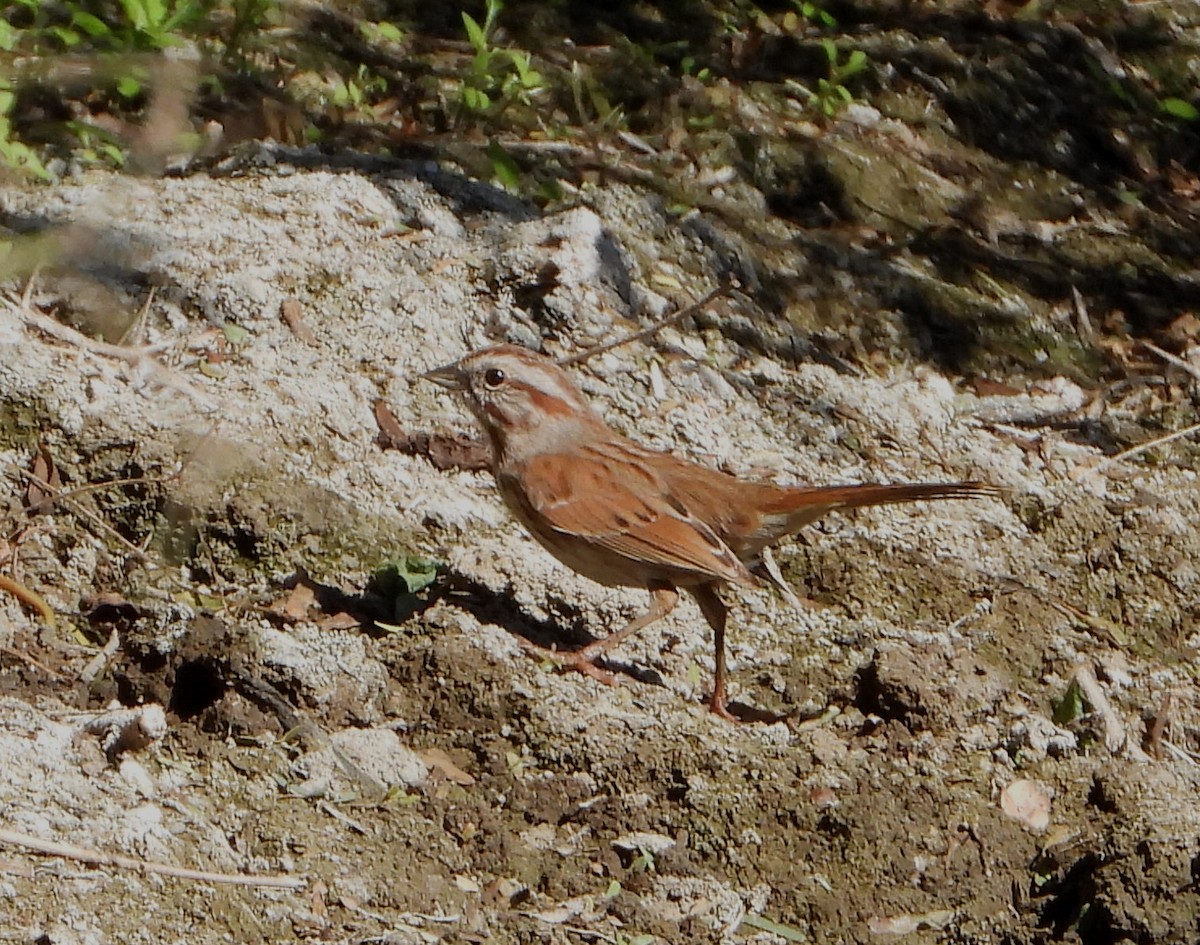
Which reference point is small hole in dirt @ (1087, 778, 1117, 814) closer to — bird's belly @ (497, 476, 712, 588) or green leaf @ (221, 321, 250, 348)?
bird's belly @ (497, 476, 712, 588)

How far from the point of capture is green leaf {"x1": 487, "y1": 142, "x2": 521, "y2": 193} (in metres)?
7.45

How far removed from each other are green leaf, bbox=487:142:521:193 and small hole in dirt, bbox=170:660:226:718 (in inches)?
121

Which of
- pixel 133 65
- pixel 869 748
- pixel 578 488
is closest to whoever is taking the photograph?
pixel 133 65

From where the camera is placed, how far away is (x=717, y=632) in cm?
580

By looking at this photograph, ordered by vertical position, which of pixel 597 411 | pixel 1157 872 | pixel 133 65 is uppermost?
pixel 133 65

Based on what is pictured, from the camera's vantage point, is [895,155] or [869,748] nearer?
[869,748]

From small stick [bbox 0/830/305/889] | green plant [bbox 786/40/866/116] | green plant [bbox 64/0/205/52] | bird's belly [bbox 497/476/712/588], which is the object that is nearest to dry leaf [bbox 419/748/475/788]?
small stick [bbox 0/830/305/889]

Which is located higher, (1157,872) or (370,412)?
(1157,872)

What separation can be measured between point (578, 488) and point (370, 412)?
2.66 feet

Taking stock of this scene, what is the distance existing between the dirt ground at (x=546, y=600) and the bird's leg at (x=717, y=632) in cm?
12

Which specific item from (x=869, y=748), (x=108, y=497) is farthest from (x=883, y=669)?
(x=108, y=497)

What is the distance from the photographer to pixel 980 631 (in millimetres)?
6160

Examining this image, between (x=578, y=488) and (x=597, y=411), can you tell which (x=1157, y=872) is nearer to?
(x=578, y=488)

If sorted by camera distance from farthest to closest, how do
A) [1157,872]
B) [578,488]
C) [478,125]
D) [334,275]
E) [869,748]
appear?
[478,125] → [334,275] → [578,488] → [869,748] → [1157,872]
